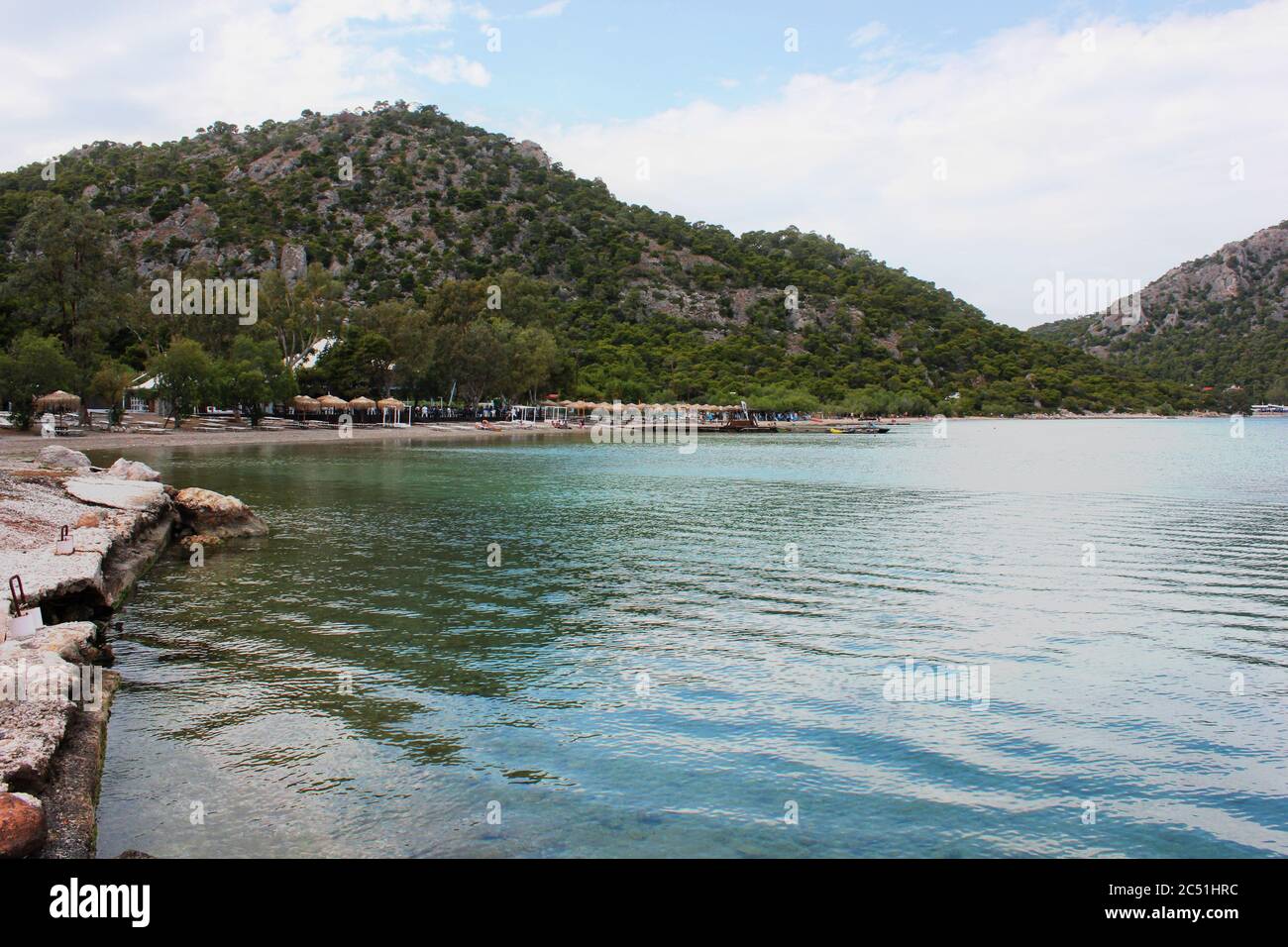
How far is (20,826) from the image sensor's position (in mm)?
7199

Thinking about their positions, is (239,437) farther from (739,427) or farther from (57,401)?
(739,427)


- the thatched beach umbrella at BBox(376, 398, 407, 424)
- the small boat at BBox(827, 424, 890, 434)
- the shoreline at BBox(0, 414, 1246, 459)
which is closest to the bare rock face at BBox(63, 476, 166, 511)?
the shoreline at BBox(0, 414, 1246, 459)

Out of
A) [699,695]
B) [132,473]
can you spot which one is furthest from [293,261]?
[699,695]

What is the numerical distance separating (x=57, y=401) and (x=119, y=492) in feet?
136

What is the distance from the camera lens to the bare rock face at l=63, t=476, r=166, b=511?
24953 mm

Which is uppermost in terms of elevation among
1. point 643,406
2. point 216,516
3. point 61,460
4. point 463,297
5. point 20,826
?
point 463,297

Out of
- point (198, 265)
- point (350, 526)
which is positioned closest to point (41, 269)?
point (198, 265)

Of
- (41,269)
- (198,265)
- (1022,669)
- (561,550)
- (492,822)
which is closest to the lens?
(492,822)

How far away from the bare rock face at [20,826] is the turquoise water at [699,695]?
950mm
